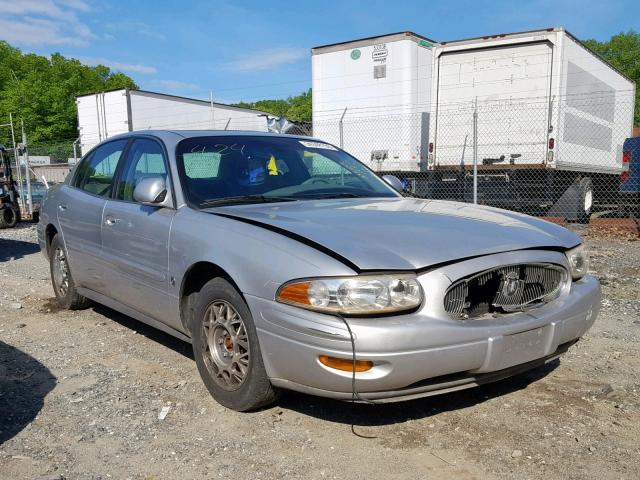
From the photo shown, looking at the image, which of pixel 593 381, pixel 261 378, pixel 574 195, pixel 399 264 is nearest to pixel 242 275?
Result: pixel 261 378

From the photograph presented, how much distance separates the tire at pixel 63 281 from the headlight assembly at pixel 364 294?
3.37 metres

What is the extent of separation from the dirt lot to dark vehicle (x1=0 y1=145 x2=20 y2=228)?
10.2 meters

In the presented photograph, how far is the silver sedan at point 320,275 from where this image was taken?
101 inches

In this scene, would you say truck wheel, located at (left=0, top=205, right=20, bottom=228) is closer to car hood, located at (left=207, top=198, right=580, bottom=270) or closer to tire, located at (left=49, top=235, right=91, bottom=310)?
tire, located at (left=49, top=235, right=91, bottom=310)

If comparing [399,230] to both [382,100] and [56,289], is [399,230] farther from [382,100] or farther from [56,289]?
[382,100]

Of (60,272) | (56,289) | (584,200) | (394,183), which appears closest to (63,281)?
(60,272)

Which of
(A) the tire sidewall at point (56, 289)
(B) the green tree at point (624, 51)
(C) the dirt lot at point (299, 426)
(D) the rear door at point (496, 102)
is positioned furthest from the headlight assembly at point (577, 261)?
(B) the green tree at point (624, 51)

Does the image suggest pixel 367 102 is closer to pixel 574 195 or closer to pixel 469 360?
pixel 574 195

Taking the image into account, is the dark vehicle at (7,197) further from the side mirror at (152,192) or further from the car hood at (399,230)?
the car hood at (399,230)

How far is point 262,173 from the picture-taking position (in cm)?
397

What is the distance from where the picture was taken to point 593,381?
362cm

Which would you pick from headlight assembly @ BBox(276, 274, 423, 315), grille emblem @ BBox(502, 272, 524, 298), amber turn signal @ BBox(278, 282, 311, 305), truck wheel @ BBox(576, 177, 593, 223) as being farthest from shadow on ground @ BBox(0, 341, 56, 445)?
truck wheel @ BBox(576, 177, 593, 223)

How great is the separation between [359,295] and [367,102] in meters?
11.9

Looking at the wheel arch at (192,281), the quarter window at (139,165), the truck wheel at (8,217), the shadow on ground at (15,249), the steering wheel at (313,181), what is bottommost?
the shadow on ground at (15,249)
